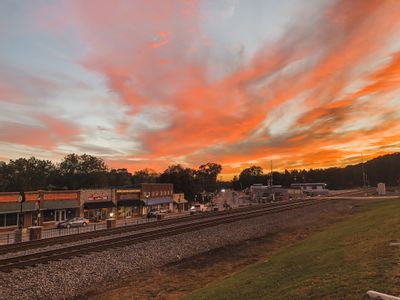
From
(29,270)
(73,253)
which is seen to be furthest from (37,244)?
(29,270)

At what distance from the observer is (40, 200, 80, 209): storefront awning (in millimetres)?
54375

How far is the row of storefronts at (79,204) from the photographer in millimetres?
49750

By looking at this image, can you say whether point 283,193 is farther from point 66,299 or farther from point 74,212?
point 66,299

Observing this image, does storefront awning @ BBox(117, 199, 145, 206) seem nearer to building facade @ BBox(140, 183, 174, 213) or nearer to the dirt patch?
building facade @ BBox(140, 183, 174, 213)

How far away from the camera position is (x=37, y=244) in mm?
30344

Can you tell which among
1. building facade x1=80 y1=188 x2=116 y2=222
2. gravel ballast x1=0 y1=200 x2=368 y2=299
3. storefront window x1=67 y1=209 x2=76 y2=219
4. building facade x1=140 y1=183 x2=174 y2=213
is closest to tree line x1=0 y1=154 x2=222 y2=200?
building facade x1=140 y1=183 x2=174 y2=213

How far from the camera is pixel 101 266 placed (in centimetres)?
2206

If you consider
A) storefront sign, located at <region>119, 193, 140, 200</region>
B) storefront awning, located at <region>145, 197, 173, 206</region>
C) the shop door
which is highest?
storefront sign, located at <region>119, 193, 140, 200</region>

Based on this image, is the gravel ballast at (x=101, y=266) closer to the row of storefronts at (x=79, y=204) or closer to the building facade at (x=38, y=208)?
the row of storefronts at (x=79, y=204)

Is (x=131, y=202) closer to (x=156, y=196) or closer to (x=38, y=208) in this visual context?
(x=156, y=196)

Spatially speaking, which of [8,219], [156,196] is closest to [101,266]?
[8,219]

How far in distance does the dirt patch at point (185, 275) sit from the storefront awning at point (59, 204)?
3719cm

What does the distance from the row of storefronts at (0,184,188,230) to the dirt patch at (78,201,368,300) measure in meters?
24.8

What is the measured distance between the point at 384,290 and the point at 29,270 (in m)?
19.7
